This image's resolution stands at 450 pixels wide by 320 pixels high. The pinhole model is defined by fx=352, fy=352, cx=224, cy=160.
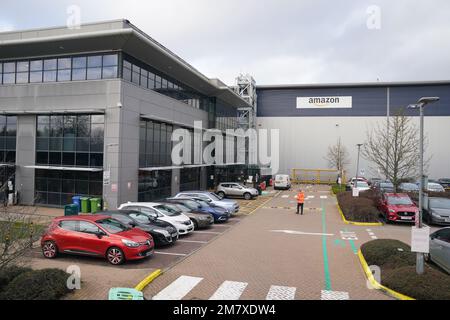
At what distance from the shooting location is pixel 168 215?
15367 millimetres

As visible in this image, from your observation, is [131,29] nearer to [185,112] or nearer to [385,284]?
[185,112]

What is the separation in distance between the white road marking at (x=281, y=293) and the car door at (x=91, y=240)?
17.5 feet

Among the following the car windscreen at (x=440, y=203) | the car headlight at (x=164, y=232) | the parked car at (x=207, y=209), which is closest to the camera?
the car headlight at (x=164, y=232)

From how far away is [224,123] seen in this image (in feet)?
137

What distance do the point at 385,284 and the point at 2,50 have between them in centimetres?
2641

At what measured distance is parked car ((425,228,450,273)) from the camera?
939 cm

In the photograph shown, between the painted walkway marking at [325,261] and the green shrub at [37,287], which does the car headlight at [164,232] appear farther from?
the painted walkway marking at [325,261]

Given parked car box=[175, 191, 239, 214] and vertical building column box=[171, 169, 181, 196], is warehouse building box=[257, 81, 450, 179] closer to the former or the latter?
vertical building column box=[171, 169, 181, 196]

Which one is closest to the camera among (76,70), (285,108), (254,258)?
(254,258)

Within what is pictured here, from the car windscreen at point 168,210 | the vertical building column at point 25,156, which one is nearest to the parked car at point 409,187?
the car windscreen at point 168,210

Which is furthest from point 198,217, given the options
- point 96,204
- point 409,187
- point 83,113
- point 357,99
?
point 357,99

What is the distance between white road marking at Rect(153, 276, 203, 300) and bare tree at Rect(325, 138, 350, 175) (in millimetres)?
42618

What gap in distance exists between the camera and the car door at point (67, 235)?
11223 mm
